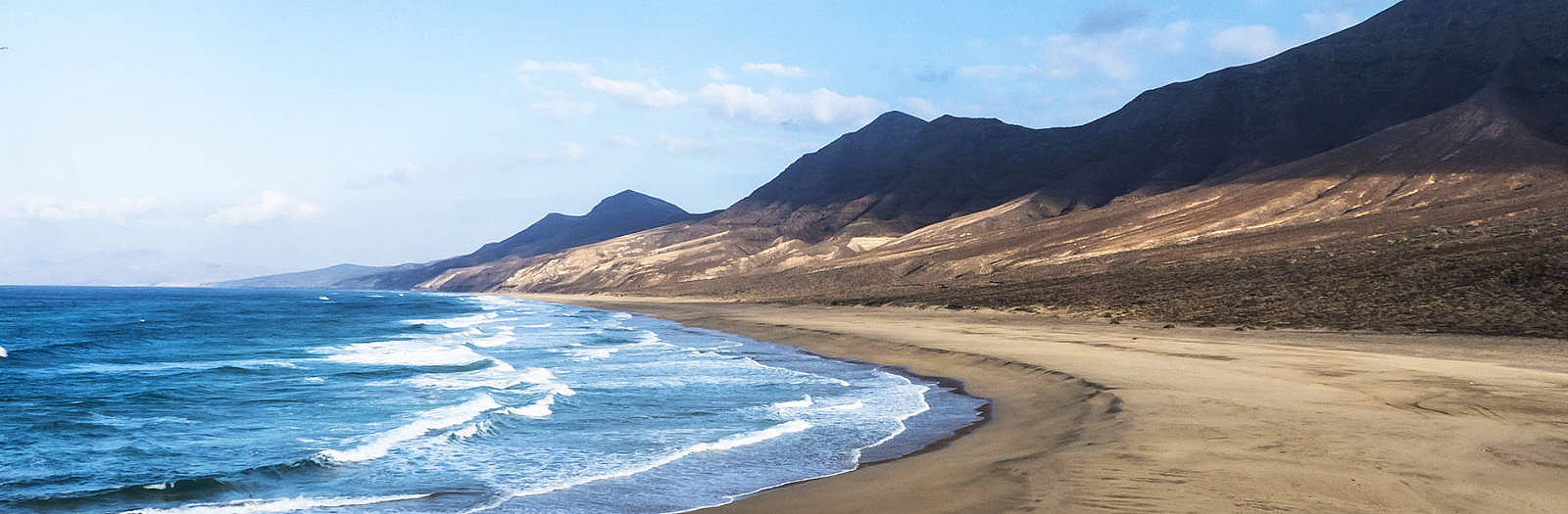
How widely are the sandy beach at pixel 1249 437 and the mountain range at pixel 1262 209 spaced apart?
1166cm

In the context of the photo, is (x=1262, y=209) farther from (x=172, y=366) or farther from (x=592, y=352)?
(x=172, y=366)

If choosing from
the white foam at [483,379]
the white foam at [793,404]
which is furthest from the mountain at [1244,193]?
the white foam at [483,379]

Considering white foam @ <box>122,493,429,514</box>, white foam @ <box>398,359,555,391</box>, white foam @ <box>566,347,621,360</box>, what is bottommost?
white foam @ <box>566,347,621,360</box>

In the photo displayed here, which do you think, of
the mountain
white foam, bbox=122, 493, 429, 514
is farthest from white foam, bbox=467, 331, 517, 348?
white foam, bbox=122, 493, 429, 514

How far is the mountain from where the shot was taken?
178 ft

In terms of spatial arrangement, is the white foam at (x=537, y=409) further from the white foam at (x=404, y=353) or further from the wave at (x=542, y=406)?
the white foam at (x=404, y=353)

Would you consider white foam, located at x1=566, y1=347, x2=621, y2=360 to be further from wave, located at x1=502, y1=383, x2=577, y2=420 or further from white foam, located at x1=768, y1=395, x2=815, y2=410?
white foam, located at x1=768, y1=395, x2=815, y2=410

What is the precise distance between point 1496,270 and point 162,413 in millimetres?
44011

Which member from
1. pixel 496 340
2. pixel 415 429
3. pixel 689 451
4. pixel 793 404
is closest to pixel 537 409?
pixel 415 429

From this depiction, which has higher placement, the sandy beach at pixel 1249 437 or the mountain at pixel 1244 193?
the mountain at pixel 1244 193

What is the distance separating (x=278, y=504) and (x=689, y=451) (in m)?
5.93

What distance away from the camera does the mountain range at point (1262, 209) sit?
4009cm

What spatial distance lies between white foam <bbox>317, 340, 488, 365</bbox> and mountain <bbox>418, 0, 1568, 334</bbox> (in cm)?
3098

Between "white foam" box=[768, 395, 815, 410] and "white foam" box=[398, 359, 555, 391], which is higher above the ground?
"white foam" box=[398, 359, 555, 391]
